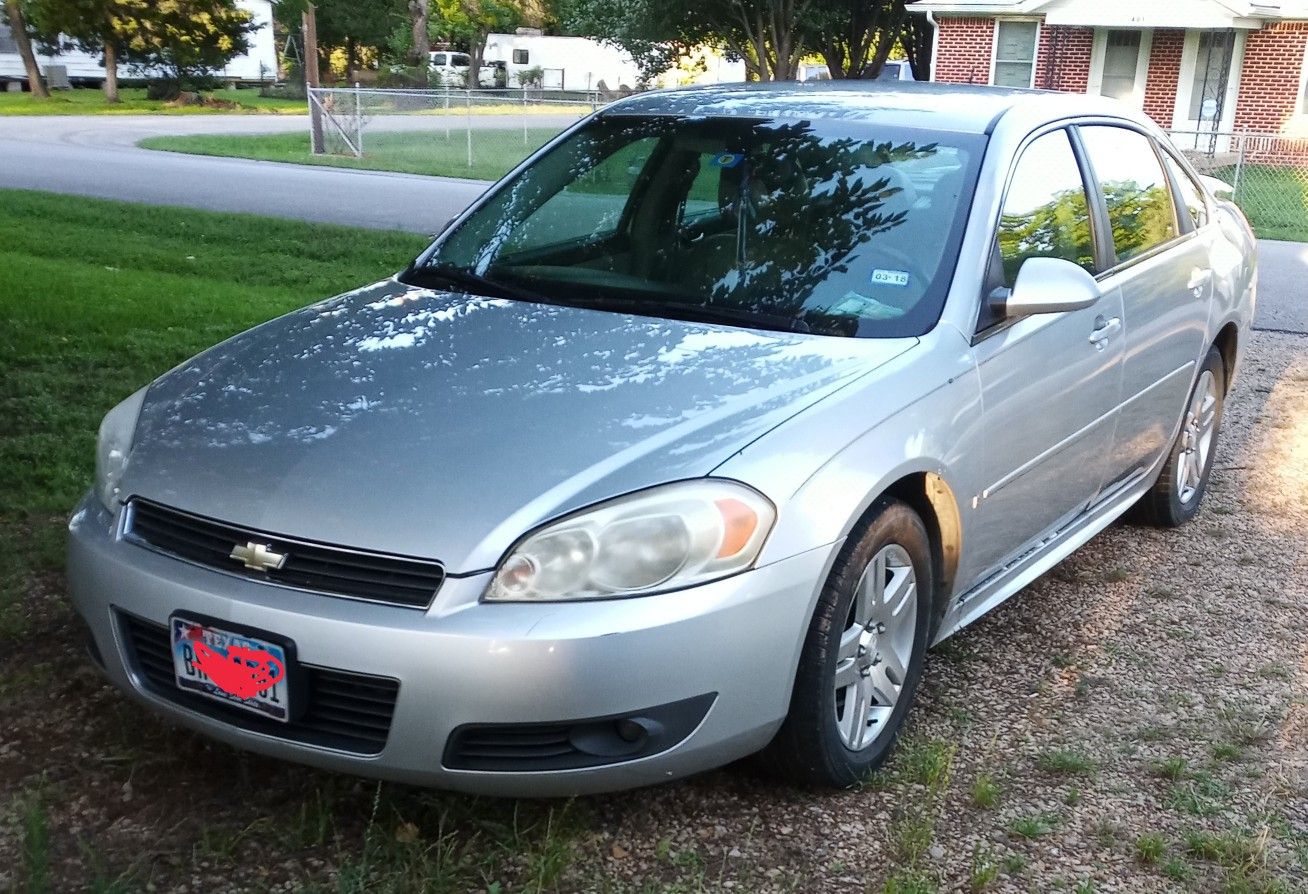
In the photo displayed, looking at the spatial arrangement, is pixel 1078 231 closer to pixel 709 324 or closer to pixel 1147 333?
pixel 1147 333

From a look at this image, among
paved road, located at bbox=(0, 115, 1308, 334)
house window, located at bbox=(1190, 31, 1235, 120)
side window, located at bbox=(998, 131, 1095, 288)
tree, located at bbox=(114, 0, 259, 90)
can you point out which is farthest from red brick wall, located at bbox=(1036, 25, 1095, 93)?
side window, located at bbox=(998, 131, 1095, 288)

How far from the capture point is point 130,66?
41.9m

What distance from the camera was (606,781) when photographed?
282 cm

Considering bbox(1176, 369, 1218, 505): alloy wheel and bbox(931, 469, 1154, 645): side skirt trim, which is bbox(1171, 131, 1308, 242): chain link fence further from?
bbox(931, 469, 1154, 645): side skirt trim

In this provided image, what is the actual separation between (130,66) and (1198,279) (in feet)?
139

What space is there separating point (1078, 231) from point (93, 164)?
59.2 ft

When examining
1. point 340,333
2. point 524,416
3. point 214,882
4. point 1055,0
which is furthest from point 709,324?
point 1055,0

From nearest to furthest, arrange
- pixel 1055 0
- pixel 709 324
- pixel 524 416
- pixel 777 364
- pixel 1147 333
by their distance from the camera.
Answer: pixel 524 416 → pixel 777 364 → pixel 709 324 → pixel 1147 333 → pixel 1055 0

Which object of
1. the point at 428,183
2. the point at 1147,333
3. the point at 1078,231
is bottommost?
the point at 428,183

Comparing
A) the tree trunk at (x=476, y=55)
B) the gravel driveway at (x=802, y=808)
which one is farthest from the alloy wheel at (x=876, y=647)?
the tree trunk at (x=476, y=55)

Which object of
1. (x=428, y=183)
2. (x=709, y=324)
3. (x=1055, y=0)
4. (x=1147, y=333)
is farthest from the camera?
(x=1055, y=0)

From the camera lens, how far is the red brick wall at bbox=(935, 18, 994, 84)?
28938 millimetres

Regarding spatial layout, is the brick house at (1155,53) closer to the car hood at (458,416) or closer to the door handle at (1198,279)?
the door handle at (1198,279)

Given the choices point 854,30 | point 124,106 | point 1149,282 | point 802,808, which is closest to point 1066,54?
point 854,30
